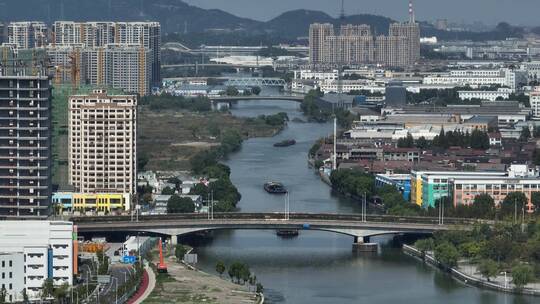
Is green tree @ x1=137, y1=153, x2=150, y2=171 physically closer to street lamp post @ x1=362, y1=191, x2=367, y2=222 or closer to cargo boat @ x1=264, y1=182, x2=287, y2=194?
cargo boat @ x1=264, y1=182, x2=287, y2=194

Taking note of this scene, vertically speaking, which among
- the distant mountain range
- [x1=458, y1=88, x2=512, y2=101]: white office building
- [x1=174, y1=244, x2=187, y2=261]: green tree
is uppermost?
the distant mountain range

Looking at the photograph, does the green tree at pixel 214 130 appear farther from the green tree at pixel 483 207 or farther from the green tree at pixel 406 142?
the green tree at pixel 483 207

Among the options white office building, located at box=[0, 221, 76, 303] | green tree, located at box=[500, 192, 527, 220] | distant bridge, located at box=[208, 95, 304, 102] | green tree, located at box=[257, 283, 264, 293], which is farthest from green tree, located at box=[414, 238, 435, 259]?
distant bridge, located at box=[208, 95, 304, 102]

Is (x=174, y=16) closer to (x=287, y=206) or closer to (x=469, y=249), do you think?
(x=287, y=206)

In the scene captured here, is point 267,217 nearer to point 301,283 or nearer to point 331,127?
point 301,283

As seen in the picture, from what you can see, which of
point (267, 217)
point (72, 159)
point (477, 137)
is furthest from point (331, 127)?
point (267, 217)

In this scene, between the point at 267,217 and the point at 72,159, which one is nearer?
the point at 267,217
